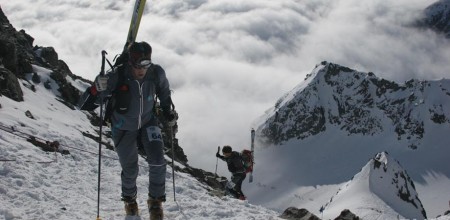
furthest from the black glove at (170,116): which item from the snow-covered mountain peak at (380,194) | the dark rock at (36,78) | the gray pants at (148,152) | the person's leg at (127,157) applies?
the snow-covered mountain peak at (380,194)

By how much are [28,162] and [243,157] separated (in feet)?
23.8

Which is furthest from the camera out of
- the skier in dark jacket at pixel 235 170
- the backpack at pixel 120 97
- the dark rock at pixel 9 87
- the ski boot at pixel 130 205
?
the dark rock at pixel 9 87

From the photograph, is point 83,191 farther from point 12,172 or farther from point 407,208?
point 407,208

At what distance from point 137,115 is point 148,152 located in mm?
699

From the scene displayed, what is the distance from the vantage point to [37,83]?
42094 millimetres

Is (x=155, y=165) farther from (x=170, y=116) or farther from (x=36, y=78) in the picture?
(x=36, y=78)

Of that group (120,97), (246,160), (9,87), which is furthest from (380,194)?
(120,97)

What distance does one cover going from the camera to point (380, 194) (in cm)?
15862

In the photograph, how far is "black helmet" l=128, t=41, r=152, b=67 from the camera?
837cm

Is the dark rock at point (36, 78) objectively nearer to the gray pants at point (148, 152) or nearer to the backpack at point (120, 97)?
the gray pants at point (148, 152)

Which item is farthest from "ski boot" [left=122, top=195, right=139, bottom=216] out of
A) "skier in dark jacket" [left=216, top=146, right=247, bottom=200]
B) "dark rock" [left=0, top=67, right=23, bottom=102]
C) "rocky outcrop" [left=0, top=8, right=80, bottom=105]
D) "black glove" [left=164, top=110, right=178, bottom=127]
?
"dark rock" [left=0, top=67, right=23, bottom=102]

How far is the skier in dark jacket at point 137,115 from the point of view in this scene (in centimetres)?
846

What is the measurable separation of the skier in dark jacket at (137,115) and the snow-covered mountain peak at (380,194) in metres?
130

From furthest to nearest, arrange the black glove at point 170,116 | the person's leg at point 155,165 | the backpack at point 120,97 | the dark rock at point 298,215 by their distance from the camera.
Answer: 1. the dark rock at point 298,215
2. the black glove at point 170,116
3. the person's leg at point 155,165
4. the backpack at point 120,97
